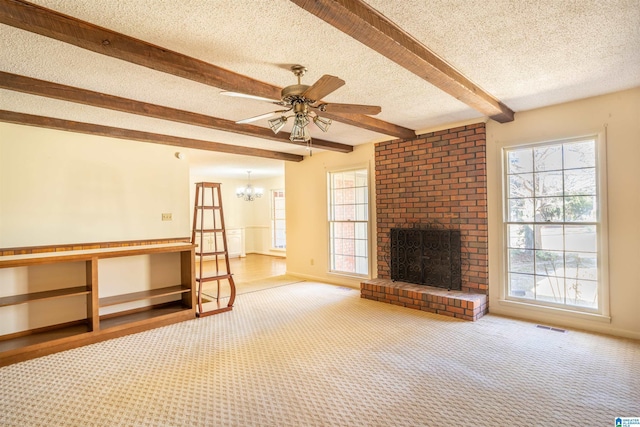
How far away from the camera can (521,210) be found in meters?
3.96

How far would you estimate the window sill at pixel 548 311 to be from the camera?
3.42 m

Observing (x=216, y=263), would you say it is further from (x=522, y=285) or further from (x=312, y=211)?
(x=522, y=285)

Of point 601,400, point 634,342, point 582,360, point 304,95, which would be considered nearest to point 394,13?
point 304,95

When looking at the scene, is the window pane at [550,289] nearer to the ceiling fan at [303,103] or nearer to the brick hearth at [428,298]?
the brick hearth at [428,298]

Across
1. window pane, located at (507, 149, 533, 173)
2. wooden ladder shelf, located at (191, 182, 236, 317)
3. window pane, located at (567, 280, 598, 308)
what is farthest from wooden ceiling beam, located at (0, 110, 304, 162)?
window pane, located at (567, 280, 598, 308)

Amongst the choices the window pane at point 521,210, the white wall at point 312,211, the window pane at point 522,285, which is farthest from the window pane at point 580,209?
the white wall at point 312,211

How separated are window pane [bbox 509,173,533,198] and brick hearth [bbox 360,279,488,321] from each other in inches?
52.1

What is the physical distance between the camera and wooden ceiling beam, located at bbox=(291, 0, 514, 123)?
1642 millimetres

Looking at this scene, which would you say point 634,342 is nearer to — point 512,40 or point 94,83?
point 512,40

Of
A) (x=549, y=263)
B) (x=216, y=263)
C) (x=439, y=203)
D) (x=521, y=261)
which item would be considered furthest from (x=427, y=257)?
(x=216, y=263)

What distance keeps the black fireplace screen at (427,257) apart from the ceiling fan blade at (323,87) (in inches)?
117

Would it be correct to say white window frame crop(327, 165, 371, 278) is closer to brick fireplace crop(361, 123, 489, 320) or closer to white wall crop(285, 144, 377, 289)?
white wall crop(285, 144, 377, 289)

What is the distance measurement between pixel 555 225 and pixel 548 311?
3.21 ft

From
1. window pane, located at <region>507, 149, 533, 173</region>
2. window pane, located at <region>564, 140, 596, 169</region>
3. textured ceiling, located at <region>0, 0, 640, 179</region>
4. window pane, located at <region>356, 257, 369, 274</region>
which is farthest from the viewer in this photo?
window pane, located at <region>356, 257, 369, 274</region>
